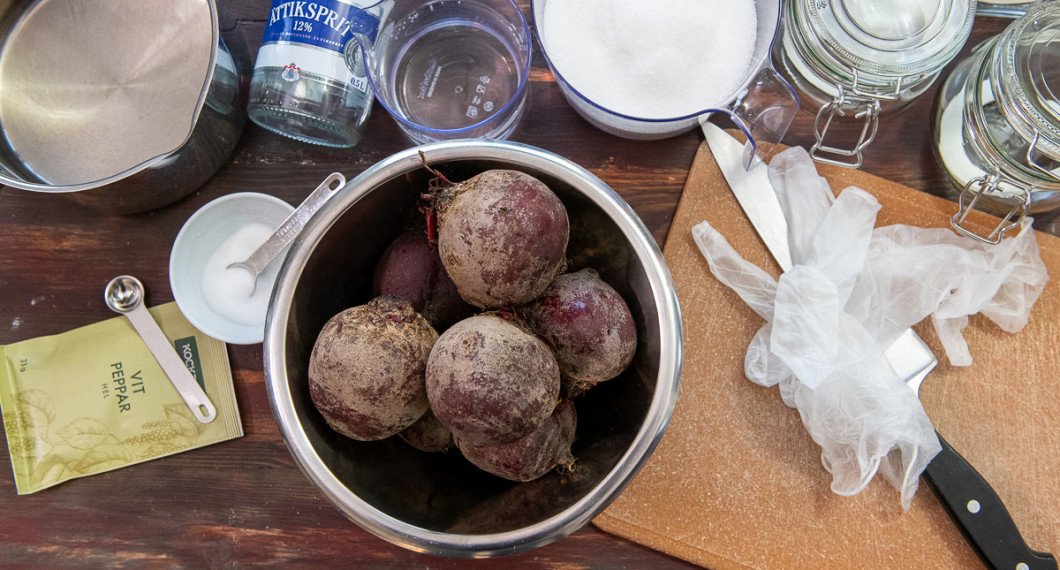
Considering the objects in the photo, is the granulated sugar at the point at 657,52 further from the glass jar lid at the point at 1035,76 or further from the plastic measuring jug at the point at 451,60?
the glass jar lid at the point at 1035,76

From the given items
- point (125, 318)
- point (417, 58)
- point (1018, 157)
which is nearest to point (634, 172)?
point (417, 58)

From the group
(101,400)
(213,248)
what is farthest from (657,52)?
(101,400)

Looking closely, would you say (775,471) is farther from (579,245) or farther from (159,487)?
(159,487)

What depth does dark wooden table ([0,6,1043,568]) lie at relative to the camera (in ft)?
2.62

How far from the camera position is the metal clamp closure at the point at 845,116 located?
0.76 meters

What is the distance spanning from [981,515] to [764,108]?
527 millimetres

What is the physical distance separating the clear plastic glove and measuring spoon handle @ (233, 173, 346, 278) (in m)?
0.46

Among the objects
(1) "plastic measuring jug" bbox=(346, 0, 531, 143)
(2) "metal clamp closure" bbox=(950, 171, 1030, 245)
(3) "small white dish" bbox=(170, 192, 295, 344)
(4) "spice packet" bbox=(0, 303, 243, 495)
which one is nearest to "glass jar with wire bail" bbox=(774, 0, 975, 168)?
(2) "metal clamp closure" bbox=(950, 171, 1030, 245)

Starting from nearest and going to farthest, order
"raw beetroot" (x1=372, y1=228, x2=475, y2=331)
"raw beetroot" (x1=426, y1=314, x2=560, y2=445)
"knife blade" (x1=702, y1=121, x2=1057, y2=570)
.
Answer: "raw beetroot" (x1=426, y1=314, x2=560, y2=445)
"raw beetroot" (x1=372, y1=228, x2=475, y2=331)
"knife blade" (x1=702, y1=121, x2=1057, y2=570)

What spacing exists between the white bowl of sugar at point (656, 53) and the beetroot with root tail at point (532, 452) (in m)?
0.38

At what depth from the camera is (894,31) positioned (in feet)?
2.42

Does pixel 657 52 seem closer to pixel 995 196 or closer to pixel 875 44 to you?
pixel 875 44

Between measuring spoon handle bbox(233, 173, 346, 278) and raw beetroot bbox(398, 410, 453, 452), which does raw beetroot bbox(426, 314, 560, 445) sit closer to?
raw beetroot bbox(398, 410, 453, 452)

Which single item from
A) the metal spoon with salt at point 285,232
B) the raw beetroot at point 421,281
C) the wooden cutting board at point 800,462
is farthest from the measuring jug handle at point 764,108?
the metal spoon with salt at point 285,232
